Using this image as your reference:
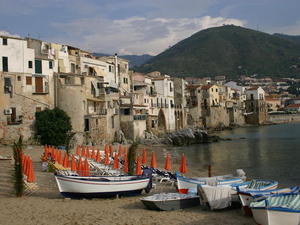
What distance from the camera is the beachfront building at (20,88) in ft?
134

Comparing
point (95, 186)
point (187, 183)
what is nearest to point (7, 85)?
point (95, 186)

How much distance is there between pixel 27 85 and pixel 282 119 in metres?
107

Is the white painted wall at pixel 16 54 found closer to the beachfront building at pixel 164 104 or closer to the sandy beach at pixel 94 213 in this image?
the sandy beach at pixel 94 213

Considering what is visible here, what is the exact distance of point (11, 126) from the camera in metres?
40.8

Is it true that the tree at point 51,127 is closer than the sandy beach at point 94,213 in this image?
No

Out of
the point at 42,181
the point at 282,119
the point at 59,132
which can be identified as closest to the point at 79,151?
the point at 42,181

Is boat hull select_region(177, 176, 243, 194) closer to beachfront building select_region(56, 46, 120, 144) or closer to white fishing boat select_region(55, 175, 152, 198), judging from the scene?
white fishing boat select_region(55, 175, 152, 198)

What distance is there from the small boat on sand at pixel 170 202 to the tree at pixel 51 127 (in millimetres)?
27726

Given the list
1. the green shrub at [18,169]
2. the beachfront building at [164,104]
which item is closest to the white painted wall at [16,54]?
the green shrub at [18,169]

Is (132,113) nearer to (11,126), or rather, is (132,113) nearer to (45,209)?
(11,126)

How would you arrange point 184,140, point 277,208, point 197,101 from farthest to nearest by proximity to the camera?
point 197,101
point 184,140
point 277,208

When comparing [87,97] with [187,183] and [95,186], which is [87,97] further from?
[187,183]

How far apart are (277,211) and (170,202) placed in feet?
15.4

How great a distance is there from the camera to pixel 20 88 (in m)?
41.7
